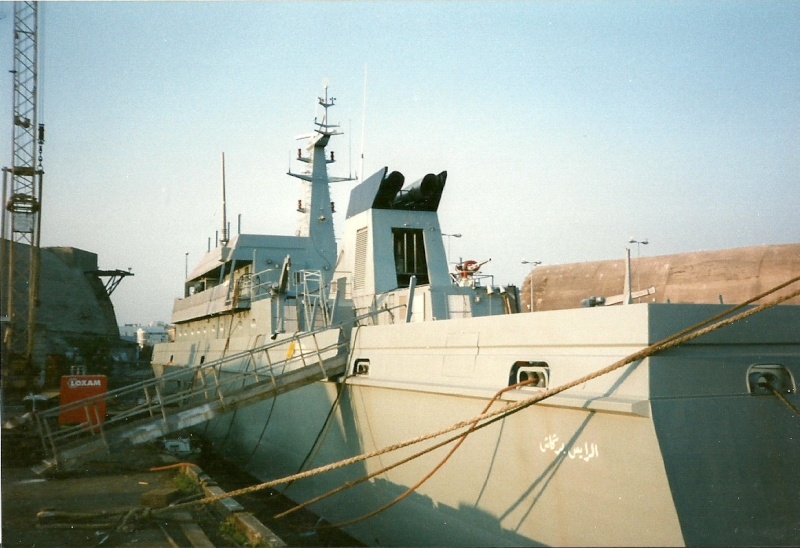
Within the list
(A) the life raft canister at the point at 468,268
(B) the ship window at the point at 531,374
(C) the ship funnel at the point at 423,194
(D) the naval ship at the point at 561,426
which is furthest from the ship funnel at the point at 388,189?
(B) the ship window at the point at 531,374

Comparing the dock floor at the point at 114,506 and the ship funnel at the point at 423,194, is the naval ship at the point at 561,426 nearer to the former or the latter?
the dock floor at the point at 114,506

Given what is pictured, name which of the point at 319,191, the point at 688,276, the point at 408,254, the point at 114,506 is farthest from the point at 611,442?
the point at 319,191

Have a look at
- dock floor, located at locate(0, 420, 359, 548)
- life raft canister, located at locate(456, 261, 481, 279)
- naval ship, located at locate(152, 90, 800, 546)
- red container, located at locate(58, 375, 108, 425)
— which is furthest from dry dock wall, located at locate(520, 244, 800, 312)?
red container, located at locate(58, 375, 108, 425)

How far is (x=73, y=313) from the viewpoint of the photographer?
40344 mm

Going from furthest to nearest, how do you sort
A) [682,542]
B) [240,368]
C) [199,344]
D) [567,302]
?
[199,344] < [240,368] < [567,302] < [682,542]

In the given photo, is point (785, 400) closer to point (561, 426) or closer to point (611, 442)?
point (611, 442)

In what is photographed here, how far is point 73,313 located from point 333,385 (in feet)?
122

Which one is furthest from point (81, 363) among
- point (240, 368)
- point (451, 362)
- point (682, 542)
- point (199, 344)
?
point (682, 542)

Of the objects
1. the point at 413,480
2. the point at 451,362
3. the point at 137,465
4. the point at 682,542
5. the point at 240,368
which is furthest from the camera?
the point at 240,368

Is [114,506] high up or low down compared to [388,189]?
down

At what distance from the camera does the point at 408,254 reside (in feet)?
37.3

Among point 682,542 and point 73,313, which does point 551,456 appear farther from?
point 73,313

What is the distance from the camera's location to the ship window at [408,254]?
11281 millimetres

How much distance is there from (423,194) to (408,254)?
1.08 m
